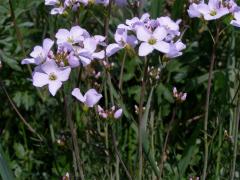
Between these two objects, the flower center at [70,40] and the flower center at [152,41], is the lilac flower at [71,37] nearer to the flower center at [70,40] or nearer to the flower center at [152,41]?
the flower center at [70,40]

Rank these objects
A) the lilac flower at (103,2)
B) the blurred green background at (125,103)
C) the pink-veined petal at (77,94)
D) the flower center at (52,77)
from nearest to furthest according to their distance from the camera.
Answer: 1. the flower center at (52,77)
2. the pink-veined petal at (77,94)
3. the lilac flower at (103,2)
4. the blurred green background at (125,103)

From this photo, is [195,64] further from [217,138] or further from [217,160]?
[217,160]

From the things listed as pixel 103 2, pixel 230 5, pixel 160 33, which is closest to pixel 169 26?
pixel 160 33

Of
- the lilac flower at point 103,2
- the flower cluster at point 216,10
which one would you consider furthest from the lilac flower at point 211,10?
the lilac flower at point 103,2

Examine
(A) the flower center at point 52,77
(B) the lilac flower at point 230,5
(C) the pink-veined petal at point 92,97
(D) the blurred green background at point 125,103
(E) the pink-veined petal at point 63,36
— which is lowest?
(D) the blurred green background at point 125,103

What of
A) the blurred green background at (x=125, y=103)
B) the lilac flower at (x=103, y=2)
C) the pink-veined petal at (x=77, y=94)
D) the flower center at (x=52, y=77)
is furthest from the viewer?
the blurred green background at (x=125, y=103)

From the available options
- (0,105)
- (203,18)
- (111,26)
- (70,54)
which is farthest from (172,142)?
(70,54)
